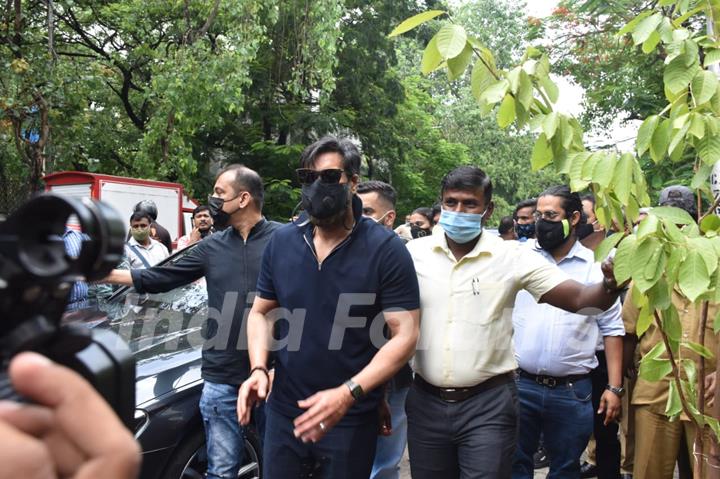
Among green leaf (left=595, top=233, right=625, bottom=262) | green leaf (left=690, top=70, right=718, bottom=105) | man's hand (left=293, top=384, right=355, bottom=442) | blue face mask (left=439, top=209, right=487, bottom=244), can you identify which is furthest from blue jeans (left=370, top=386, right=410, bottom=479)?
green leaf (left=690, top=70, right=718, bottom=105)

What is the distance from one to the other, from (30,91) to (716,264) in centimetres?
1177

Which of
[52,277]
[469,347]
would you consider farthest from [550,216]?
[52,277]

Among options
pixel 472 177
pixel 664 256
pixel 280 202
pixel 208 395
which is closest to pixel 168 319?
pixel 208 395

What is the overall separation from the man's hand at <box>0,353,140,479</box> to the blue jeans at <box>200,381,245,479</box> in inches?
132

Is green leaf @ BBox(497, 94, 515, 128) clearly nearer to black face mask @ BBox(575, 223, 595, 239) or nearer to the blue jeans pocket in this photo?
the blue jeans pocket

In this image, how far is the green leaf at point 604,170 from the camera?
2218 mm

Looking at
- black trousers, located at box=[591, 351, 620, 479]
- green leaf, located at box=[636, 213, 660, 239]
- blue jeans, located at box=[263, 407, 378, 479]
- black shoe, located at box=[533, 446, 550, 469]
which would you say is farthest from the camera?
black shoe, located at box=[533, 446, 550, 469]

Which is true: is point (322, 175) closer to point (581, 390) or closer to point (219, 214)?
point (219, 214)

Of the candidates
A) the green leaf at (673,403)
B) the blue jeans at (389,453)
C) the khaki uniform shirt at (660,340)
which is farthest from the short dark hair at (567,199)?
the green leaf at (673,403)

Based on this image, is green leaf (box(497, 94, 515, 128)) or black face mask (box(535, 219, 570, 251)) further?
black face mask (box(535, 219, 570, 251))

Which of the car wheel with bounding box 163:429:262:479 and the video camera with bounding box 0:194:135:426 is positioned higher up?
the video camera with bounding box 0:194:135:426

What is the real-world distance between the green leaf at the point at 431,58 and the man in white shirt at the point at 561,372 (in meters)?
2.39

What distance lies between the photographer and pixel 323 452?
3250 mm

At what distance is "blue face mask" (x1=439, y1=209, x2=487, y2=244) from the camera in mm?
3748
